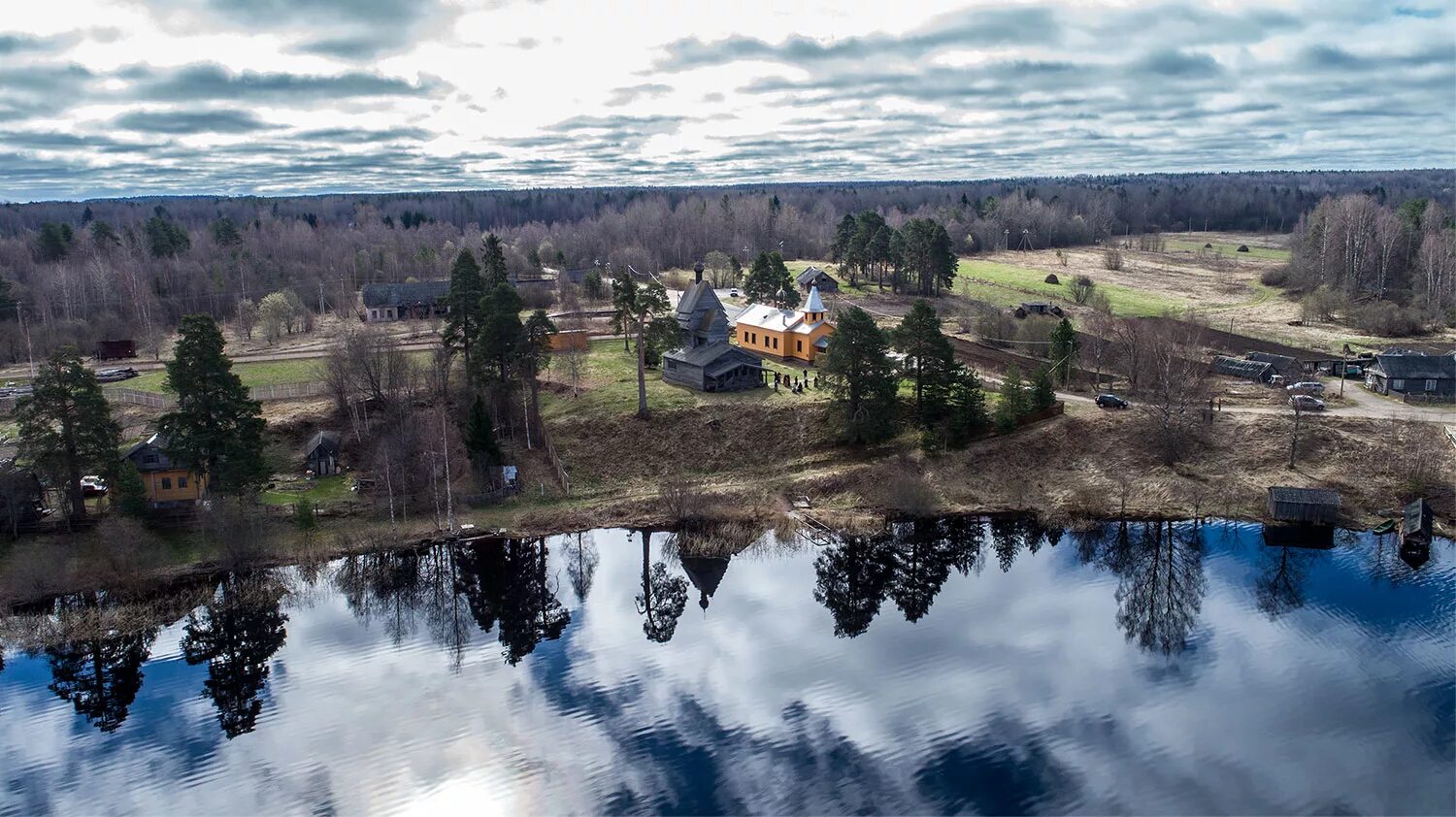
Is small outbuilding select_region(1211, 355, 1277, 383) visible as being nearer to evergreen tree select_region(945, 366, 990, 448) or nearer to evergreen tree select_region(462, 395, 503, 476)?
evergreen tree select_region(945, 366, 990, 448)

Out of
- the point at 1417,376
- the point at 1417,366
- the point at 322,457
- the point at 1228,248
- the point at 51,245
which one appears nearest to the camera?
the point at 322,457

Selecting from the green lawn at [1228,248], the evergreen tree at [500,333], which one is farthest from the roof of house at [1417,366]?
the green lawn at [1228,248]

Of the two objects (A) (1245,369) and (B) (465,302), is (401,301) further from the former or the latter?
(A) (1245,369)

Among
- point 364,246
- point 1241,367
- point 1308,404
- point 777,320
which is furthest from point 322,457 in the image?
point 364,246

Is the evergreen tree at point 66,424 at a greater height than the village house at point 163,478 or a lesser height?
greater

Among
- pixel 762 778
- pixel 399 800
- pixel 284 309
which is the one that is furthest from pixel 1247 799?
pixel 284 309

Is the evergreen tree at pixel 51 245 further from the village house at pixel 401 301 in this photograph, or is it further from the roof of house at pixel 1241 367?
the roof of house at pixel 1241 367
